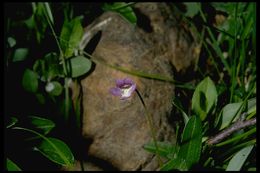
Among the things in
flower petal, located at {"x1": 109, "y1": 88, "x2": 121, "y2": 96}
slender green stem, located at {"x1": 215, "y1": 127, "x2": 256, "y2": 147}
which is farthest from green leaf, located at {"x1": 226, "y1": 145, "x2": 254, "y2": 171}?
flower petal, located at {"x1": 109, "y1": 88, "x2": 121, "y2": 96}

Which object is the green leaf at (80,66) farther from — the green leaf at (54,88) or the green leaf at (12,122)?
the green leaf at (12,122)

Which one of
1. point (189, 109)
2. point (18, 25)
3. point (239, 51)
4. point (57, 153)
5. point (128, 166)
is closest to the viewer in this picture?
point (57, 153)

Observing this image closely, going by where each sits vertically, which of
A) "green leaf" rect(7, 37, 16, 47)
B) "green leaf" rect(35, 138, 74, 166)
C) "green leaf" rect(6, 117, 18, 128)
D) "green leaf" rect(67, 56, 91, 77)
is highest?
"green leaf" rect(7, 37, 16, 47)

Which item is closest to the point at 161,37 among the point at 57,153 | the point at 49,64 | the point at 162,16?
the point at 162,16

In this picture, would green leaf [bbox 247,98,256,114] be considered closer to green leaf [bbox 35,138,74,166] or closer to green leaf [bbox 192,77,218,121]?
green leaf [bbox 192,77,218,121]

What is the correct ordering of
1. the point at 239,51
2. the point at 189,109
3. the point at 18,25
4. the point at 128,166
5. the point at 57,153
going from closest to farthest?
the point at 57,153, the point at 128,166, the point at 189,109, the point at 239,51, the point at 18,25

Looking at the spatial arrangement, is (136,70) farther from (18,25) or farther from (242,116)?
(18,25)

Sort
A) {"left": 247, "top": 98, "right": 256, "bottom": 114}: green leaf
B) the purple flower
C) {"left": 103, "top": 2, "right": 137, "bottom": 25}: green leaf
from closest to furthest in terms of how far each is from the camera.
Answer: the purple flower, {"left": 247, "top": 98, "right": 256, "bottom": 114}: green leaf, {"left": 103, "top": 2, "right": 137, "bottom": 25}: green leaf
